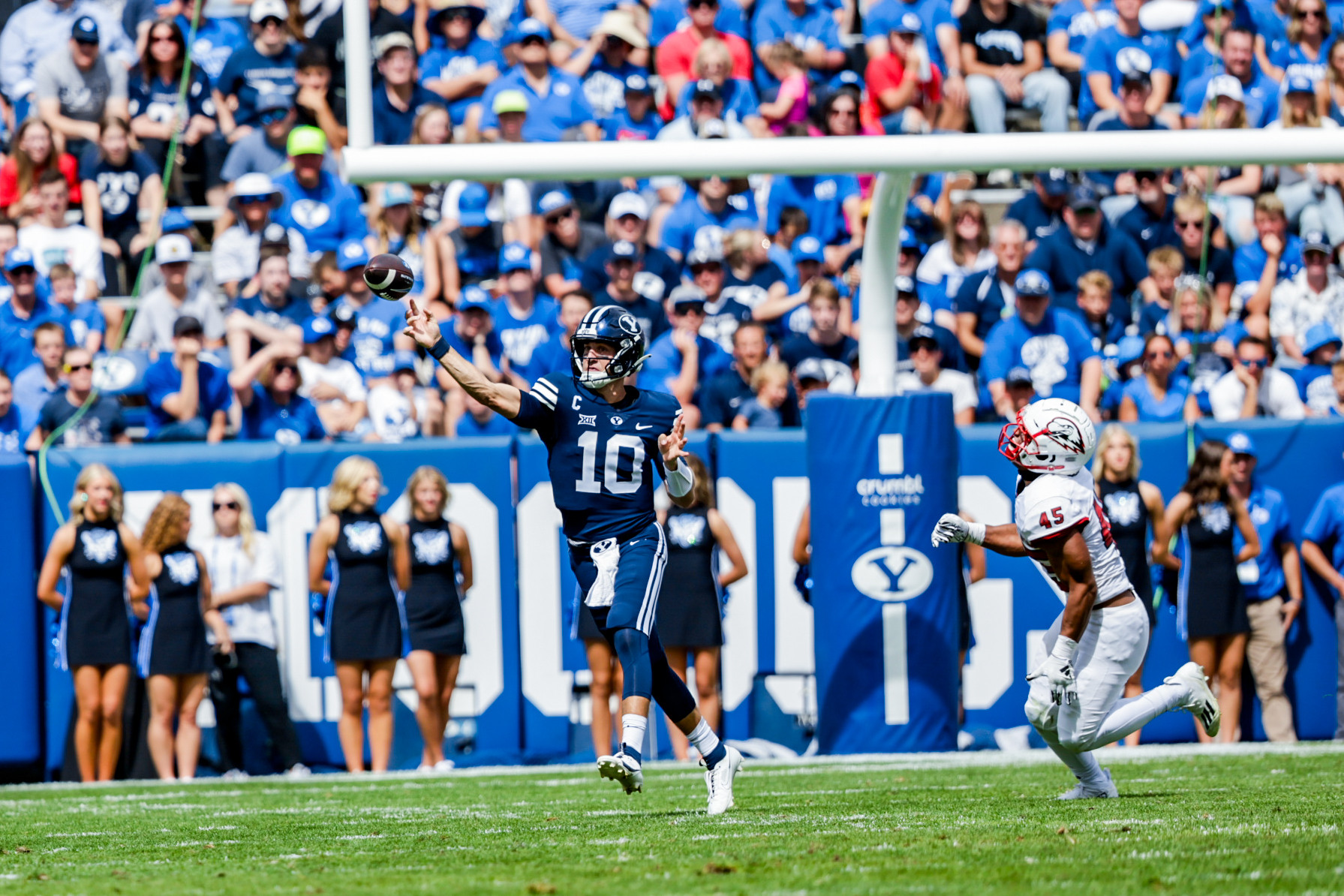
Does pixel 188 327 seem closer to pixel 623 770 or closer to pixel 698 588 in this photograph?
pixel 698 588

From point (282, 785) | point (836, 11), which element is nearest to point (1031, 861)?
point (282, 785)

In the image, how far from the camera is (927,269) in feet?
39.9

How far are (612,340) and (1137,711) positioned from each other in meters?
2.34

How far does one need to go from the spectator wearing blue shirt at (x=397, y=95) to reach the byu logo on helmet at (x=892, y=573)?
4560 millimetres

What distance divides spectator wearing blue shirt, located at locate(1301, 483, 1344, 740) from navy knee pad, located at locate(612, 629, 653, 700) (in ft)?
18.0

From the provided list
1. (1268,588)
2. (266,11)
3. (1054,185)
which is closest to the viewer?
(1268,588)

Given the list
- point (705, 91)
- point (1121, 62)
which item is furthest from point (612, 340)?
point (1121, 62)

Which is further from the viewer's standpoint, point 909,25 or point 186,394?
point 909,25

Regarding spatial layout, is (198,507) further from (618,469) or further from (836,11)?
(836,11)

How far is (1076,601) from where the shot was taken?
260 inches

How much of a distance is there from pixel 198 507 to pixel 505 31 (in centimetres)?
448

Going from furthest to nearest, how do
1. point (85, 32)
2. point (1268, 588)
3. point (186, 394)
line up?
point (85, 32) < point (186, 394) < point (1268, 588)

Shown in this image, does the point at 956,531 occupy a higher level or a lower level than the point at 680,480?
lower

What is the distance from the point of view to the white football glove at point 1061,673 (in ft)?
21.4
